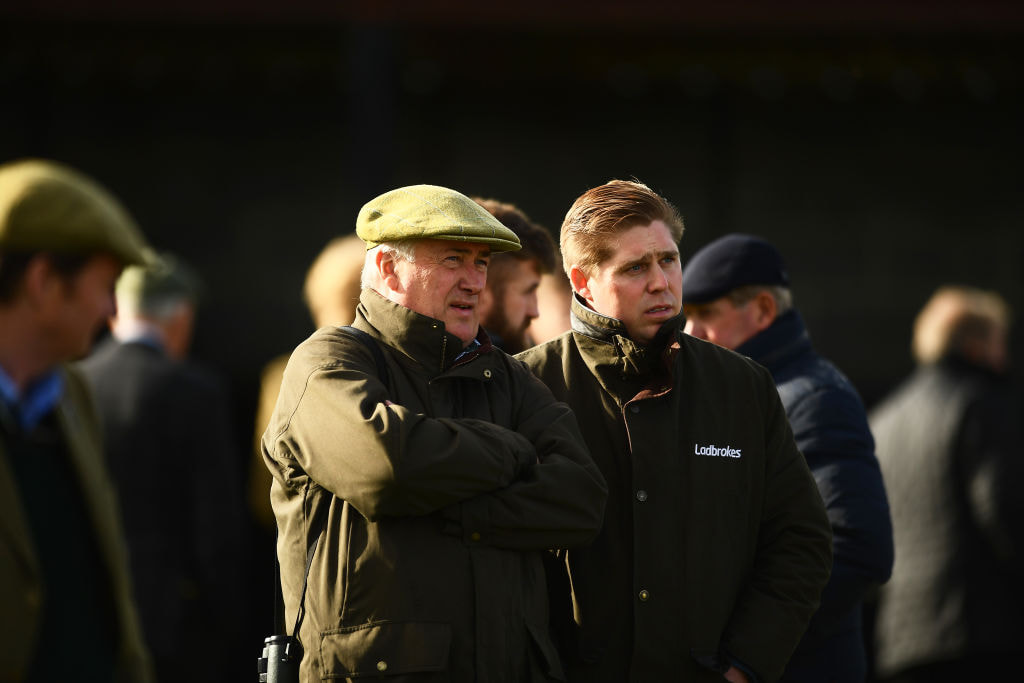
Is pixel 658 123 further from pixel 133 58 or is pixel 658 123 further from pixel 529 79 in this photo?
pixel 133 58

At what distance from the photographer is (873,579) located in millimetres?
3594

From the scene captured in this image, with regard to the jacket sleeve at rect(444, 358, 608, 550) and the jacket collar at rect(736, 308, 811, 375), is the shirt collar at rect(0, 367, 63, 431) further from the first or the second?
the jacket collar at rect(736, 308, 811, 375)

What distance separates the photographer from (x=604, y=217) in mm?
3250

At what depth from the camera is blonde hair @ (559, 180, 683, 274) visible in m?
3.24

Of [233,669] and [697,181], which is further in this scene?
[697,181]

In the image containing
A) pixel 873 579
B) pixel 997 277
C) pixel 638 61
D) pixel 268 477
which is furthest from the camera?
pixel 997 277

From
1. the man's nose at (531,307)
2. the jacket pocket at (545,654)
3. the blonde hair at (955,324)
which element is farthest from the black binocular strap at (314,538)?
the blonde hair at (955,324)

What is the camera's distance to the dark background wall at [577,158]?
34.9 feet

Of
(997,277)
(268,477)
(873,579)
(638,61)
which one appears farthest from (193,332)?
(873,579)

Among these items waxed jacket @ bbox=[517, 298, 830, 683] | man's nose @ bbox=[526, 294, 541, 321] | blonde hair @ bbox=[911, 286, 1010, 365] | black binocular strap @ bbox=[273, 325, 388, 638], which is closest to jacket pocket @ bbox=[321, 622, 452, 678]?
black binocular strap @ bbox=[273, 325, 388, 638]

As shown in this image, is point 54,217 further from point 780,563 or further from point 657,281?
point 780,563

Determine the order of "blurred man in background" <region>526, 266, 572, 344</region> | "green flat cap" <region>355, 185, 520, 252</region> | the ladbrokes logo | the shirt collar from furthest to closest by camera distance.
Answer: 1. "blurred man in background" <region>526, 266, 572, 344</region>
2. the ladbrokes logo
3. "green flat cap" <region>355, 185, 520, 252</region>
4. the shirt collar

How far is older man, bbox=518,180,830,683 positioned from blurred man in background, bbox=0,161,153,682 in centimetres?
113

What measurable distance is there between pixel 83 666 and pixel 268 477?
3673mm
